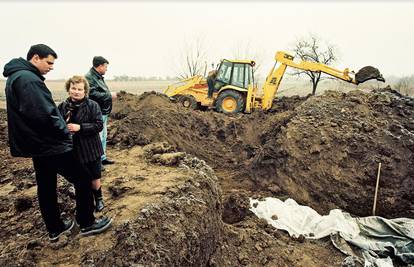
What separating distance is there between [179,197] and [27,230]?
60.1 inches

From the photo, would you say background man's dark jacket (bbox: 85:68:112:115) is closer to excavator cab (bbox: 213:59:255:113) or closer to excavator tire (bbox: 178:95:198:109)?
excavator cab (bbox: 213:59:255:113)

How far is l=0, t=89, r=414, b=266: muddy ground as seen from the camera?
2.81 metres

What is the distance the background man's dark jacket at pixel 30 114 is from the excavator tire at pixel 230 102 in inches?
386

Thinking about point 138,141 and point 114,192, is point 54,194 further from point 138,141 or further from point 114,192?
point 138,141

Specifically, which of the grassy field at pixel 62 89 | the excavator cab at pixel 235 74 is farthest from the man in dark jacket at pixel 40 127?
the grassy field at pixel 62 89

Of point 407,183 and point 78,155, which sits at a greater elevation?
point 78,155

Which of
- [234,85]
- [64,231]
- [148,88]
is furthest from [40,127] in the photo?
[148,88]

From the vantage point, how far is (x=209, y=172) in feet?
14.1

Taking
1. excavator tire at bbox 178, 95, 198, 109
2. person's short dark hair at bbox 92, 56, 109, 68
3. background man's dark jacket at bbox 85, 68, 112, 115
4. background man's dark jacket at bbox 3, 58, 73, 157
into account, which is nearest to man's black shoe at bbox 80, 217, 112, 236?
background man's dark jacket at bbox 3, 58, 73, 157

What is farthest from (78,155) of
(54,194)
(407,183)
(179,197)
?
(407,183)

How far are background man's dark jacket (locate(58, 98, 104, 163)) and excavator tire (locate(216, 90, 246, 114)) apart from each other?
9.24 metres

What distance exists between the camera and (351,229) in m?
4.97

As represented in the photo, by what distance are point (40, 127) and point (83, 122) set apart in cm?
55

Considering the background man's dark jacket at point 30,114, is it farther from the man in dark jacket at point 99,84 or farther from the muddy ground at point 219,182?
the man in dark jacket at point 99,84
